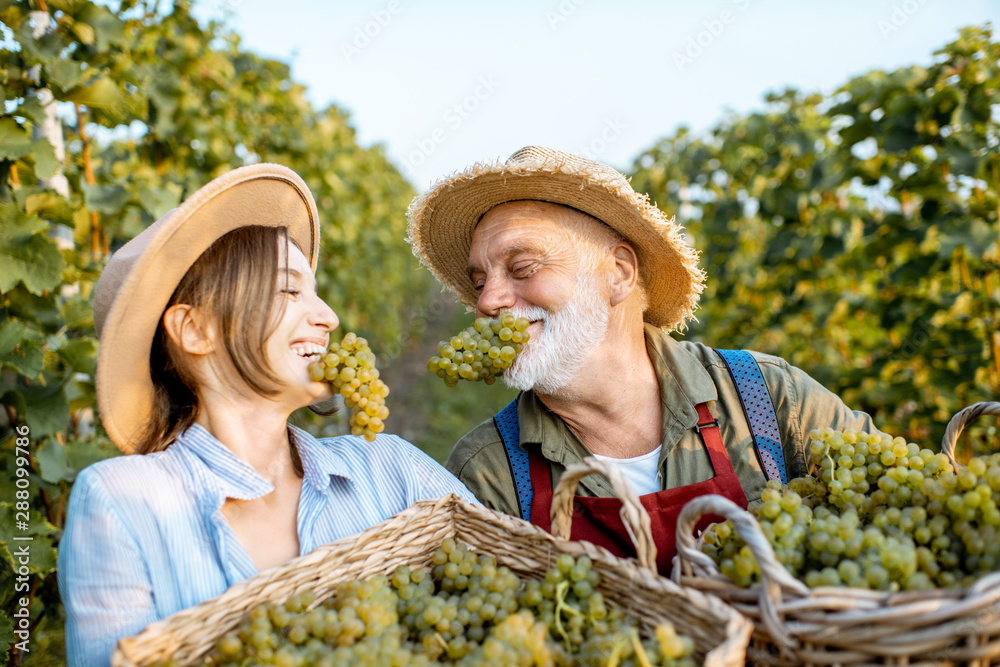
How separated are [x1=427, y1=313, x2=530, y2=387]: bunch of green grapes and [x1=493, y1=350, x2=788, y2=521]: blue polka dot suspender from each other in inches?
13.2

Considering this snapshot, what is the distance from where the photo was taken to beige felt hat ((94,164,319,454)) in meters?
1.73

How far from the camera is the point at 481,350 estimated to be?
2.18 m

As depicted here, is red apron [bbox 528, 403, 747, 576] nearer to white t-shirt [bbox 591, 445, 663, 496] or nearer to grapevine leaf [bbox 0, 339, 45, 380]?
white t-shirt [bbox 591, 445, 663, 496]

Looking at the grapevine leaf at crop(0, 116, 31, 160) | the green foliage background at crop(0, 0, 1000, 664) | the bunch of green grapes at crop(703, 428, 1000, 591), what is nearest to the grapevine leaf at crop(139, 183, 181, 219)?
the green foliage background at crop(0, 0, 1000, 664)

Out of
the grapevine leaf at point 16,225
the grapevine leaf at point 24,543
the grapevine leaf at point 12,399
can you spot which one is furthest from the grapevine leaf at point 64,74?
the grapevine leaf at point 24,543

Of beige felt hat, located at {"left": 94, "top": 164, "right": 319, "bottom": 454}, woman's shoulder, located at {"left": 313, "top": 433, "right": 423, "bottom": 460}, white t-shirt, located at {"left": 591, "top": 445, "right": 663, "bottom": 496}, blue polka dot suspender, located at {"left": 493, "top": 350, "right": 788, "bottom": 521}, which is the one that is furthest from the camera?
white t-shirt, located at {"left": 591, "top": 445, "right": 663, "bottom": 496}

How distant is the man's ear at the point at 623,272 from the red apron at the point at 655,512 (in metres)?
0.65

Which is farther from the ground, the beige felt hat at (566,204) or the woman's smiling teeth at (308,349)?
the beige felt hat at (566,204)

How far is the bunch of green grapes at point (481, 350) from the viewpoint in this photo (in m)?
2.11

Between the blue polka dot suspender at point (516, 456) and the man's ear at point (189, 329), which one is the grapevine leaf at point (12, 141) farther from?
the blue polka dot suspender at point (516, 456)

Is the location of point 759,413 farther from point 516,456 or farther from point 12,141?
point 12,141

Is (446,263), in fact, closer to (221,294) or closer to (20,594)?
(221,294)

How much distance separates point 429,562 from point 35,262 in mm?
1732

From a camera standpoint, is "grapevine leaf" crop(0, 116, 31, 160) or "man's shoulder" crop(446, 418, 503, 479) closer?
"grapevine leaf" crop(0, 116, 31, 160)
